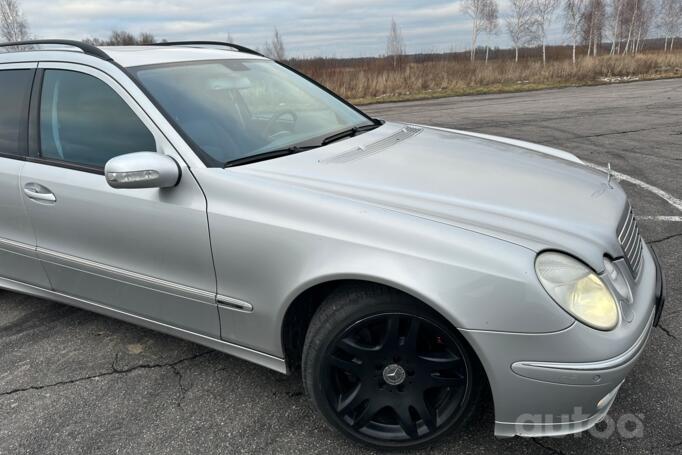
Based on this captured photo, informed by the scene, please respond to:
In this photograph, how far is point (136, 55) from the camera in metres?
2.72

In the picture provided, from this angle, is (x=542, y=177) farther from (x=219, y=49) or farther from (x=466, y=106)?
(x=466, y=106)

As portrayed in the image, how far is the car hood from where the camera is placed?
1.83 meters

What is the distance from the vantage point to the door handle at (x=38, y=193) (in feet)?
8.43

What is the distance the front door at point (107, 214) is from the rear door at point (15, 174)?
0.08 m

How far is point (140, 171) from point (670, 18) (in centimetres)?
7397

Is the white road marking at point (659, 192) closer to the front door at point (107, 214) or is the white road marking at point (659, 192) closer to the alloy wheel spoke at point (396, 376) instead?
the alloy wheel spoke at point (396, 376)

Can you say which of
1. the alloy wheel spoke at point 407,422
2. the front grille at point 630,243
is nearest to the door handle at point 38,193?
the alloy wheel spoke at point 407,422

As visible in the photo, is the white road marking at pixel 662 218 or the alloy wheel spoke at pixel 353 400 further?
the white road marking at pixel 662 218

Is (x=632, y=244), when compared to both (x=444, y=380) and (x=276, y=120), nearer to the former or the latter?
(x=444, y=380)

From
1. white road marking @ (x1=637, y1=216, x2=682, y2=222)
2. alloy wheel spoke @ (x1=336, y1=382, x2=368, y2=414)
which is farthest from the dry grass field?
alloy wheel spoke @ (x1=336, y1=382, x2=368, y2=414)

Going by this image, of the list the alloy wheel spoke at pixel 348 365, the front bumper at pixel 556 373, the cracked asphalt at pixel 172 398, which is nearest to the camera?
the front bumper at pixel 556 373

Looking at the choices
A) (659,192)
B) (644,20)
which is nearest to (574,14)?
(644,20)

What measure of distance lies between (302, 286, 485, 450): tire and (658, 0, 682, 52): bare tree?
6987cm

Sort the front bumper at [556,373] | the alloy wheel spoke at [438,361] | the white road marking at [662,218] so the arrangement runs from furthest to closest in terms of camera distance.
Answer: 1. the white road marking at [662,218]
2. the alloy wheel spoke at [438,361]
3. the front bumper at [556,373]
